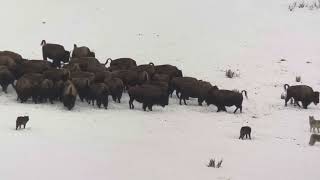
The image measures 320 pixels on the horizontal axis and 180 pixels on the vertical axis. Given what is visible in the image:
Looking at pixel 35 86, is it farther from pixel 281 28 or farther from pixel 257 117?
pixel 281 28

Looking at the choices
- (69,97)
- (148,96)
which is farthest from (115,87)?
(69,97)

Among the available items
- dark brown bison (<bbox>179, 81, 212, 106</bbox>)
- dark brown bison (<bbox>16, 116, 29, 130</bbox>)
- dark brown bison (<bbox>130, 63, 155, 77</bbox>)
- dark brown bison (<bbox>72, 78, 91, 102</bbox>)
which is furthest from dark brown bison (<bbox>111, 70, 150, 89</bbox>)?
dark brown bison (<bbox>16, 116, 29, 130</bbox>)

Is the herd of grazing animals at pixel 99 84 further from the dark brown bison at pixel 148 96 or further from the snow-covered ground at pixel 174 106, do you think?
the snow-covered ground at pixel 174 106

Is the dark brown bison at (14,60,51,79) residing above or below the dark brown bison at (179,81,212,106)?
above

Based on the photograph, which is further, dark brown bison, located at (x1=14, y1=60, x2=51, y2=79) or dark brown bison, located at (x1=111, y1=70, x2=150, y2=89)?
dark brown bison, located at (x1=111, y1=70, x2=150, y2=89)

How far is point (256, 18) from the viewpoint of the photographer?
97.6ft

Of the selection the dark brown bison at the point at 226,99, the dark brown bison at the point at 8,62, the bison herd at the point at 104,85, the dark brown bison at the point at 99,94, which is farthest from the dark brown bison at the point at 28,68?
the dark brown bison at the point at 226,99

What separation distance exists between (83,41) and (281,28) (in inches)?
341

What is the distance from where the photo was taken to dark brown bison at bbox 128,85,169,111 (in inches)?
723

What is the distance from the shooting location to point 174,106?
19.2 metres

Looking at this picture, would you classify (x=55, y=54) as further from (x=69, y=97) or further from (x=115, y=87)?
(x=69, y=97)

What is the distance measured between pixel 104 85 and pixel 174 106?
87.6 inches

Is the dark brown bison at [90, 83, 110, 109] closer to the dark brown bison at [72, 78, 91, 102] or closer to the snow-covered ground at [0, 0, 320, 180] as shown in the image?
the dark brown bison at [72, 78, 91, 102]

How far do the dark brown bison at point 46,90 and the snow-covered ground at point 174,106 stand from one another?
43 cm
